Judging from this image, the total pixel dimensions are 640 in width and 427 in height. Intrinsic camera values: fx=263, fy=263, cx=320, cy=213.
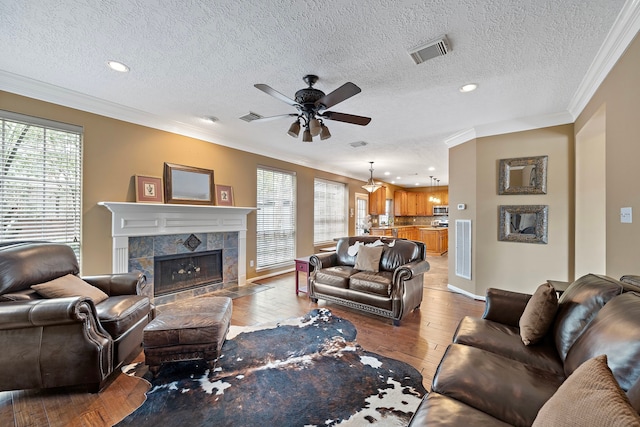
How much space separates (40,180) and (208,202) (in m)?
1.88

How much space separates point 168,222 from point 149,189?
512mm

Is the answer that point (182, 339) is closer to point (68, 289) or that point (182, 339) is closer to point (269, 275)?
point (68, 289)

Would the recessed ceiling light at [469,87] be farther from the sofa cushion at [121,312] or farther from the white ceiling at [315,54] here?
the sofa cushion at [121,312]

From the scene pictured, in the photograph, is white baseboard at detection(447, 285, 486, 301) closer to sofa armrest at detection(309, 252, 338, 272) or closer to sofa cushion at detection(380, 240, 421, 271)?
sofa cushion at detection(380, 240, 421, 271)

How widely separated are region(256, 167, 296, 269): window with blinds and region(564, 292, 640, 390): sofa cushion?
4.63 meters

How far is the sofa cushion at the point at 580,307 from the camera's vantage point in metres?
1.43

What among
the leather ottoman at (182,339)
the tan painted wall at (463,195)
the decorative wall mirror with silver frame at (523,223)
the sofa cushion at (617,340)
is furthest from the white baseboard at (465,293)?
the leather ottoman at (182,339)

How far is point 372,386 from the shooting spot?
194 cm

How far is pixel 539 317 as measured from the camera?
5.42ft

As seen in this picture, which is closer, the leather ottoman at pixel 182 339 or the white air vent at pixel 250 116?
the leather ottoman at pixel 182 339

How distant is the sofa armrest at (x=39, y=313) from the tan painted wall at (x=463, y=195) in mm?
4646

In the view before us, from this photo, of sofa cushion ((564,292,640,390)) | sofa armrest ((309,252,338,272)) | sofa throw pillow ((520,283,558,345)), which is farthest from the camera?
sofa armrest ((309,252,338,272))

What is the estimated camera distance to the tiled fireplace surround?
329 cm

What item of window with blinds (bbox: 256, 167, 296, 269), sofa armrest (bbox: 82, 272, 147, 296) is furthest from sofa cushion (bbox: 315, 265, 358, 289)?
sofa armrest (bbox: 82, 272, 147, 296)
